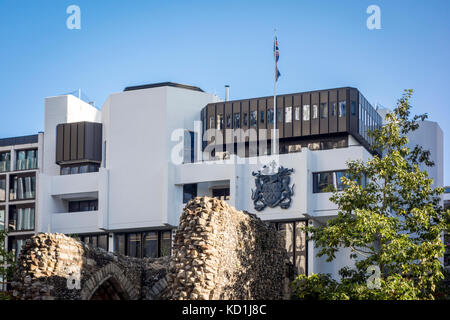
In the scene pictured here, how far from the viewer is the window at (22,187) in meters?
79.9

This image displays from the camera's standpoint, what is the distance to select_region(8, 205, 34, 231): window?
257 ft

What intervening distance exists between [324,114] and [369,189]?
35522 millimetres

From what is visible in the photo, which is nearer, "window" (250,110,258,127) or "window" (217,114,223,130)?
"window" (250,110,258,127)

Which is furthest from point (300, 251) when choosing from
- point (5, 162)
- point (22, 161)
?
point (5, 162)

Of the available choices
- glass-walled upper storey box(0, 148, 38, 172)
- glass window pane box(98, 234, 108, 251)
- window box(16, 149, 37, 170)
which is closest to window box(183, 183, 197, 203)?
glass window pane box(98, 234, 108, 251)

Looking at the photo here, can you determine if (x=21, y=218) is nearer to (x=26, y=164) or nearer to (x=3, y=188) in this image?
(x=3, y=188)

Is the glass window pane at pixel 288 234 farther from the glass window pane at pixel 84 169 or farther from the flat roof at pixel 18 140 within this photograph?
the flat roof at pixel 18 140

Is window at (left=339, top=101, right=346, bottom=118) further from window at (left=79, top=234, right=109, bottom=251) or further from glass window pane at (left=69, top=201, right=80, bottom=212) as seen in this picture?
glass window pane at (left=69, top=201, right=80, bottom=212)

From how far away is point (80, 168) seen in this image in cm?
7244

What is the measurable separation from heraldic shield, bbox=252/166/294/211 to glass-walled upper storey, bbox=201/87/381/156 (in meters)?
4.06

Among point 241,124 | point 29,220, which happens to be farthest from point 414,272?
point 29,220

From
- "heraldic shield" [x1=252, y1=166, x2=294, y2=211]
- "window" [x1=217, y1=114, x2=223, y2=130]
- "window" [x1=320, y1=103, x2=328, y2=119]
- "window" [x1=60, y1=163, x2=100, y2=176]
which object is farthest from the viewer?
"window" [x1=60, y1=163, x2=100, y2=176]

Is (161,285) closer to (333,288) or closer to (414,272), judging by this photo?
(333,288)

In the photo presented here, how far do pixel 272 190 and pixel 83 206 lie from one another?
18.6 meters
